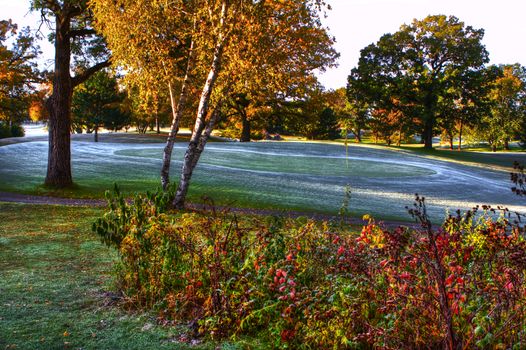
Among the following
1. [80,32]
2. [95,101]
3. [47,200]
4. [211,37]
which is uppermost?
[80,32]

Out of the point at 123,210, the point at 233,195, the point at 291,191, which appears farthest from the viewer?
the point at 291,191

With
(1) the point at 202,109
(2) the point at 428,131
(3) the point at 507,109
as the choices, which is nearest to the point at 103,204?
(1) the point at 202,109

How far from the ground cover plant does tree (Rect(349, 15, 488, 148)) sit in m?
47.4

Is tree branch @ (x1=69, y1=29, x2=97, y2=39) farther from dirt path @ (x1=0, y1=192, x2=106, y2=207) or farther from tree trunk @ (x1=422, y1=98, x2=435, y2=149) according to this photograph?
tree trunk @ (x1=422, y1=98, x2=435, y2=149)

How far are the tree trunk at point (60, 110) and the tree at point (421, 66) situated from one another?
38910 millimetres

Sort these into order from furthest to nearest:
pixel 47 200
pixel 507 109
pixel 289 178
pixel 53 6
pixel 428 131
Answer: pixel 507 109, pixel 428 131, pixel 289 178, pixel 53 6, pixel 47 200

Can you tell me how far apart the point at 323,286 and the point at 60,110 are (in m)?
18.3

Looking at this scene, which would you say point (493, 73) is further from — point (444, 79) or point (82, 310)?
point (82, 310)

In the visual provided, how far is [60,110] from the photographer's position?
2122cm

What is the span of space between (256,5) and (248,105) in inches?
1525

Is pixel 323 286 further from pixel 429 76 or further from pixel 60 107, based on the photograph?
pixel 429 76

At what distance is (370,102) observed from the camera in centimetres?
5703

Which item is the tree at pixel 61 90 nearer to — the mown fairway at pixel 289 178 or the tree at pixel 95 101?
the mown fairway at pixel 289 178

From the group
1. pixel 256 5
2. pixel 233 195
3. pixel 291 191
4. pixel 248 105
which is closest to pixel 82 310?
pixel 256 5
